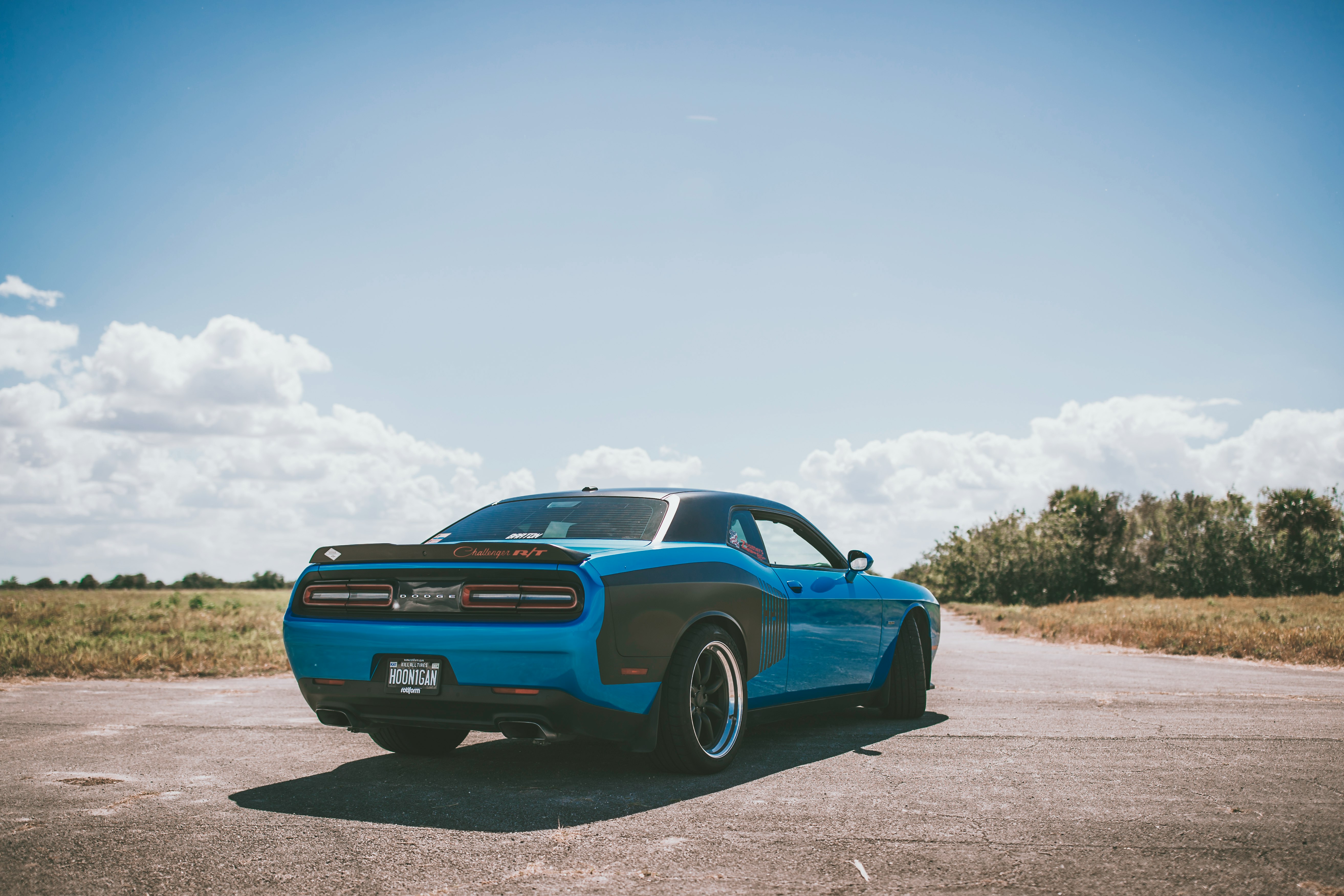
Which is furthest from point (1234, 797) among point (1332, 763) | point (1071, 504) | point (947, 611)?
point (1071, 504)

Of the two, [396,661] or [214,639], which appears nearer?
[396,661]

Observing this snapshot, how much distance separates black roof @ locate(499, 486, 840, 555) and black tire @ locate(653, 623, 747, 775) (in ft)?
1.66

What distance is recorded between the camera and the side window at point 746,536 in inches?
210

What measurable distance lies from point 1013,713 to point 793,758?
2.53 metres

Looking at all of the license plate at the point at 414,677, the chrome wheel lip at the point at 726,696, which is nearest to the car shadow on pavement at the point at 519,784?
the chrome wheel lip at the point at 726,696

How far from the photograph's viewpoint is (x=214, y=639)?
14.2 m

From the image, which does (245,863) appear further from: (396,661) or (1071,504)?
(1071,504)

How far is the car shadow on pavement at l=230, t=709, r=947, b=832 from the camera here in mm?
3811

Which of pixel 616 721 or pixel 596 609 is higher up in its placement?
pixel 596 609

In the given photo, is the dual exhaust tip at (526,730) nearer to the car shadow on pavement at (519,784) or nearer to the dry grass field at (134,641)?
the car shadow on pavement at (519,784)

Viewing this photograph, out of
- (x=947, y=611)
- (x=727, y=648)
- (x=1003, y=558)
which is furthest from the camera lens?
(x=1003, y=558)

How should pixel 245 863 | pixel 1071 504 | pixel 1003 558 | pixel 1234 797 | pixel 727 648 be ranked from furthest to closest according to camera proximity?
pixel 1071 504, pixel 1003 558, pixel 727 648, pixel 1234 797, pixel 245 863

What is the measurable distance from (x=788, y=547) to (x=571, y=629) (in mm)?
2124

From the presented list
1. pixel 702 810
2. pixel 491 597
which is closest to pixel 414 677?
pixel 491 597
